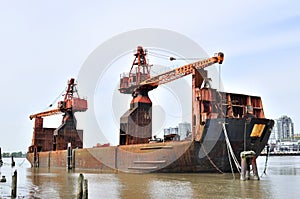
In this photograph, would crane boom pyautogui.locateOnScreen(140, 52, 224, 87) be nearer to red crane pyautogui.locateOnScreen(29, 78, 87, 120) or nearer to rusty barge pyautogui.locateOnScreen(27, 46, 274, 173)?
rusty barge pyautogui.locateOnScreen(27, 46, 274, 173)

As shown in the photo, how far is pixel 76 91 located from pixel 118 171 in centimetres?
2028

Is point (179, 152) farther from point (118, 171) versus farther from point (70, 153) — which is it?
point (70, 153)

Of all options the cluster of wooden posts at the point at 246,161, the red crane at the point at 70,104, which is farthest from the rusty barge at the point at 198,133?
the red crane at the point at 70,104

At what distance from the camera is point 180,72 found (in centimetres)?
2533

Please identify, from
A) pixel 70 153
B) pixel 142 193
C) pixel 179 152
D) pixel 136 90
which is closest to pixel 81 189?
pixel 142 193

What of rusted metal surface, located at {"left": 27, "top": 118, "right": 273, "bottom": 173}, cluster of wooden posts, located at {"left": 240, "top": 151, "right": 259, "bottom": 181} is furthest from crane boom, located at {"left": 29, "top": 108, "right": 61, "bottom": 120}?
cluster of wooden posts, located at {"left": 240, "top": 151, "right": 259, "bottom": 181}

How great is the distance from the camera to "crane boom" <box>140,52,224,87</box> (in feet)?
76.6

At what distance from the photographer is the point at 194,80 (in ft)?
75.6

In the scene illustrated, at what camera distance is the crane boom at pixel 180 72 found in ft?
76.6

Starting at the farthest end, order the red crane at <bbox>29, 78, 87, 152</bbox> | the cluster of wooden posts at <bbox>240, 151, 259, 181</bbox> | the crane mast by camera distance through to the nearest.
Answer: the red crane at <bbox>29, 78, 87, 152</bbox>, the crane mast, the cluster of wooden posts at <bbox>240, 151, 259, 181</bbox>

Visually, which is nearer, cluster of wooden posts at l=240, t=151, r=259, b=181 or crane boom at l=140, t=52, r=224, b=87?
cluster of wooden posts at l=240, t=151, r=259, b=181

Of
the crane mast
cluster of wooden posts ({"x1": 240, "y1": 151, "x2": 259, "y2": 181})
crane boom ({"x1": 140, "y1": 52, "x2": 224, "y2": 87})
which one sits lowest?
cluster of wooden posts ({"x1": 240, "y1": 151, "x2": 259, "y2": 181})

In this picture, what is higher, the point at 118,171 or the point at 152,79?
the point at 152,79

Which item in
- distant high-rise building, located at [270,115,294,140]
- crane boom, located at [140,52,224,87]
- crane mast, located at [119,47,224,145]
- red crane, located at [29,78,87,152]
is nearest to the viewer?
crane boom, located at [140,52,224,87]
